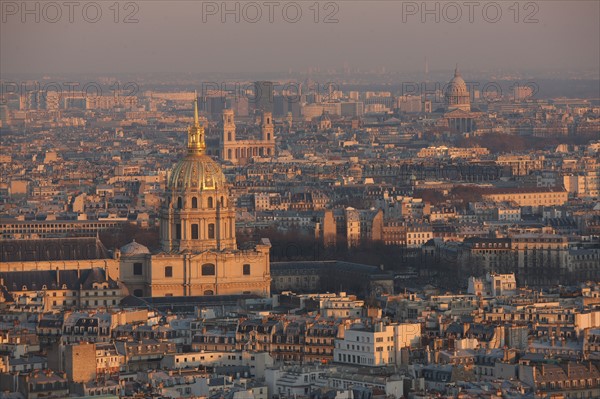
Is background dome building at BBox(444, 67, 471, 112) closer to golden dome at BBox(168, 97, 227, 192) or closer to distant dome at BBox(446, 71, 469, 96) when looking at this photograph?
distant dome at BBox(446, 71, 469, 96)

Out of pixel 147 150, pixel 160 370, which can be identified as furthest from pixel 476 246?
pixel 147 150

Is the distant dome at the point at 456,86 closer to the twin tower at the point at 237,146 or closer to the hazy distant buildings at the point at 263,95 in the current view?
the hazy distant buildings at the point at 263,95

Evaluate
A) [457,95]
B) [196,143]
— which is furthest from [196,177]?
[457,95]

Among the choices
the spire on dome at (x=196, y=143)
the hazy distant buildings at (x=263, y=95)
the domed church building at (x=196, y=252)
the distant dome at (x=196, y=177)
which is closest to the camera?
the domed church building at (x=196, y=252)

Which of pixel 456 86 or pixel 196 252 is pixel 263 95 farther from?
pixel 196 252

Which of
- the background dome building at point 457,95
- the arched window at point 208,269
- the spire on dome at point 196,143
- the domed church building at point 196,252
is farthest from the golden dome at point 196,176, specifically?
the background dome building at point 457,95

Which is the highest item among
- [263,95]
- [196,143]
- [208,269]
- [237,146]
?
[263,95]

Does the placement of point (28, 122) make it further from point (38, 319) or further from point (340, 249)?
point (38, 319)
